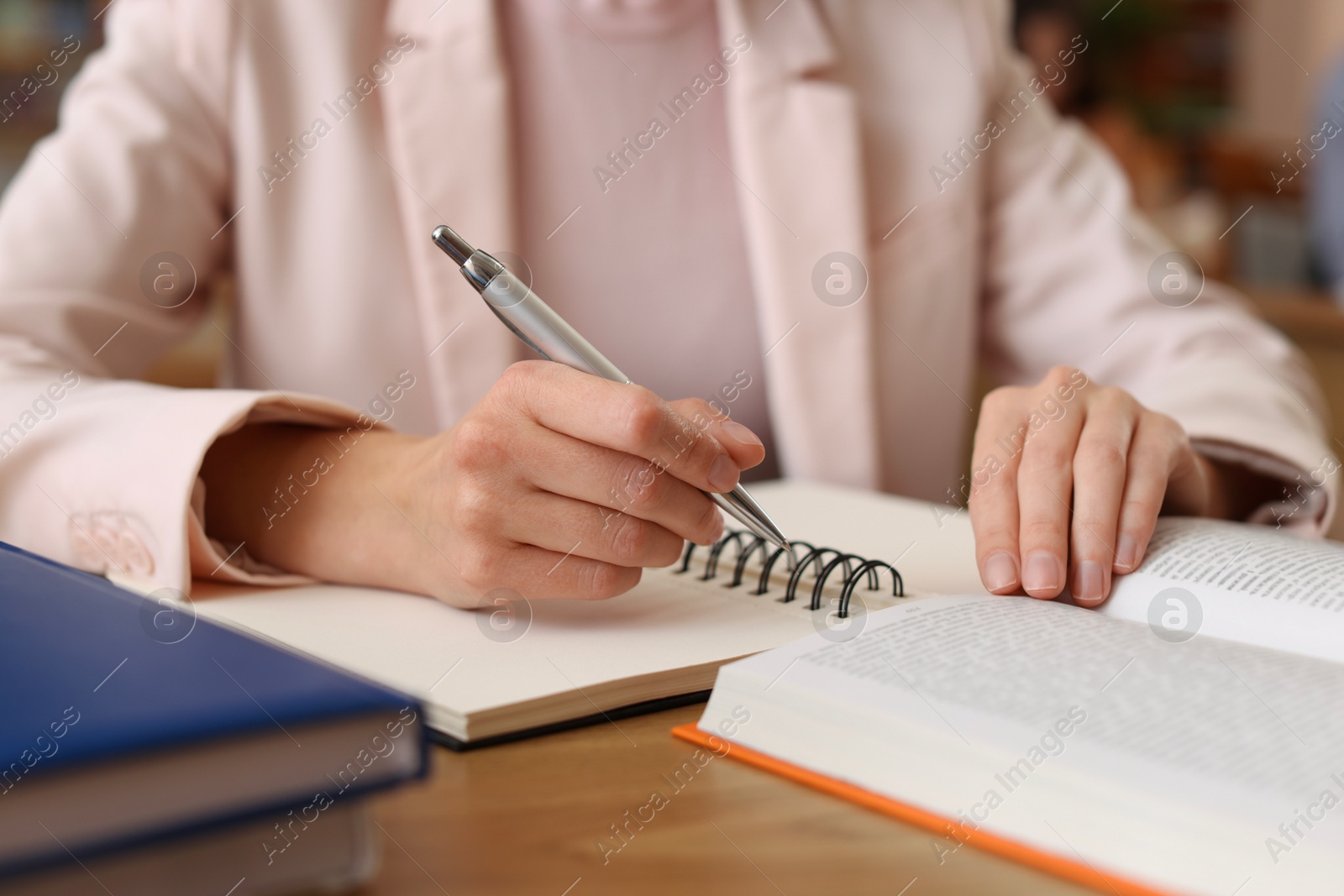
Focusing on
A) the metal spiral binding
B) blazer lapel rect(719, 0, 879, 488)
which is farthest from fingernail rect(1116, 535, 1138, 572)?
blazer lapel rect(719, 0, 879, 488)

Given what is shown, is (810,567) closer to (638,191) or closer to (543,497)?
(543,497)

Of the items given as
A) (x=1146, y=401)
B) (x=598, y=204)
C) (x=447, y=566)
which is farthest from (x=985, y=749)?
(x=598, y=204)

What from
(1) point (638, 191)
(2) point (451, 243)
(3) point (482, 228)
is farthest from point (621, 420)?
(1) point (638, 191)

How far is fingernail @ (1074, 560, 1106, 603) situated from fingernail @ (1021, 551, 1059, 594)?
17mm

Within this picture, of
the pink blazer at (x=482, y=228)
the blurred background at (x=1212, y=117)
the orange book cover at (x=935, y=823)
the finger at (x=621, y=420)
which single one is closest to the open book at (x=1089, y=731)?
the orange book cover at (x=935, y=823)

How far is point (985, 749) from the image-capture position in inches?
17.7

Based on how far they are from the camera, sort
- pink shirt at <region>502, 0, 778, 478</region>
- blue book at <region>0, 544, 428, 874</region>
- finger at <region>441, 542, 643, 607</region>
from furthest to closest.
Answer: pink shirt at <region>502, 0, 778, 478</region> → finger at <region>441, 542, 643, 607</region> → blue book at <region>0, 544, 428, 874</region>

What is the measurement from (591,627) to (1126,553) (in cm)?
31

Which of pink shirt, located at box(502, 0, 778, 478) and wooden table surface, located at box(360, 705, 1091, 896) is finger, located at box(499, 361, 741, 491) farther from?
pink shirt, located at box(502, 0, 778, 478)

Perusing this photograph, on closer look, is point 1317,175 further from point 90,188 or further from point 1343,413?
point 90,188

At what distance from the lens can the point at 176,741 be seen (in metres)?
0.35

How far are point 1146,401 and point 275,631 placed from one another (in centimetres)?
80

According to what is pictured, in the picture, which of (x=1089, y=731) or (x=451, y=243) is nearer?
(x=1089, y=731)

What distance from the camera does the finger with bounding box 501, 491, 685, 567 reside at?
24.4 inches
